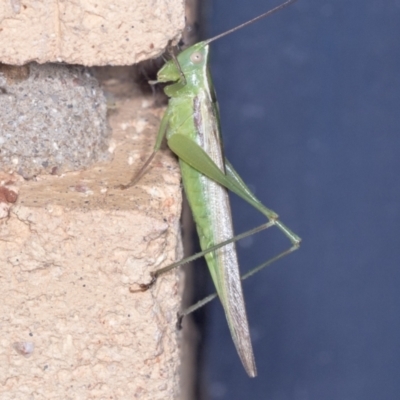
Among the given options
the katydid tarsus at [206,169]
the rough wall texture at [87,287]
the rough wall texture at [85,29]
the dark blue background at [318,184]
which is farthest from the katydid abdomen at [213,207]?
the dark blue background at [318,184]

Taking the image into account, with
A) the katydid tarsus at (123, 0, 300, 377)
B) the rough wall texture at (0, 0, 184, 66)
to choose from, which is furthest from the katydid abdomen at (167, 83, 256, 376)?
the rough wall texture at (0, 0, 184, 66)

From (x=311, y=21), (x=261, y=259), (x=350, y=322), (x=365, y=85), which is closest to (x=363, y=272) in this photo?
(x=350, y=322)

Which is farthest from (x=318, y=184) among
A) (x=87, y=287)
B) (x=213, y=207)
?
(x=87, y=287)

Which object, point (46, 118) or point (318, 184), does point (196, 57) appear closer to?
point (46, 118)

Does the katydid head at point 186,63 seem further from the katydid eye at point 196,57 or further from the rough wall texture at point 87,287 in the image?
the rough wall texture at point 87,287

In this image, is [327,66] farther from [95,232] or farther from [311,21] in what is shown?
[95,232]
